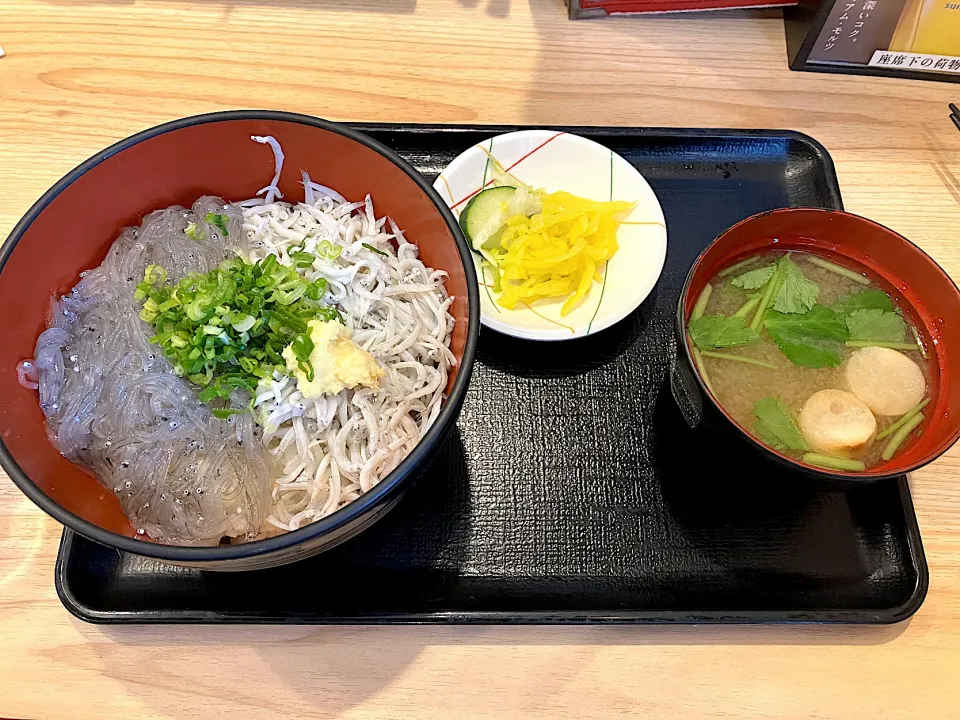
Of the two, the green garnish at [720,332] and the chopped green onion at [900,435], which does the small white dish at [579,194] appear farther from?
the chopped green onion at [900,435]

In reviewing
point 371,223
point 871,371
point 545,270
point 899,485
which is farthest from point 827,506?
point 371,223

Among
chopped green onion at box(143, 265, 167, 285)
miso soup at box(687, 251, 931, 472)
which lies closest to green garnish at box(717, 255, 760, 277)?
miso soup at box(687, 251, 931, 472)

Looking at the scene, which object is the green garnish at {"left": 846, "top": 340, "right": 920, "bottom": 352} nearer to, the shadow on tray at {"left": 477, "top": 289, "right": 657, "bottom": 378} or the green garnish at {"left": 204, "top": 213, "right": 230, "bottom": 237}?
the shadow on tray at {"left": 477, "top": 289, "right": 657, "bottom": 378}

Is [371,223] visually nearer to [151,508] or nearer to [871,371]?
[151,508]

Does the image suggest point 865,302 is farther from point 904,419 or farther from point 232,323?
point 232,323

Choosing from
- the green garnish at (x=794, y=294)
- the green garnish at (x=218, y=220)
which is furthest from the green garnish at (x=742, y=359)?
the green garnish at (x=218, y=220)

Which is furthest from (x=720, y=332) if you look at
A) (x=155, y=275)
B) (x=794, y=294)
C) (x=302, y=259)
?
(x=155, y=275)
